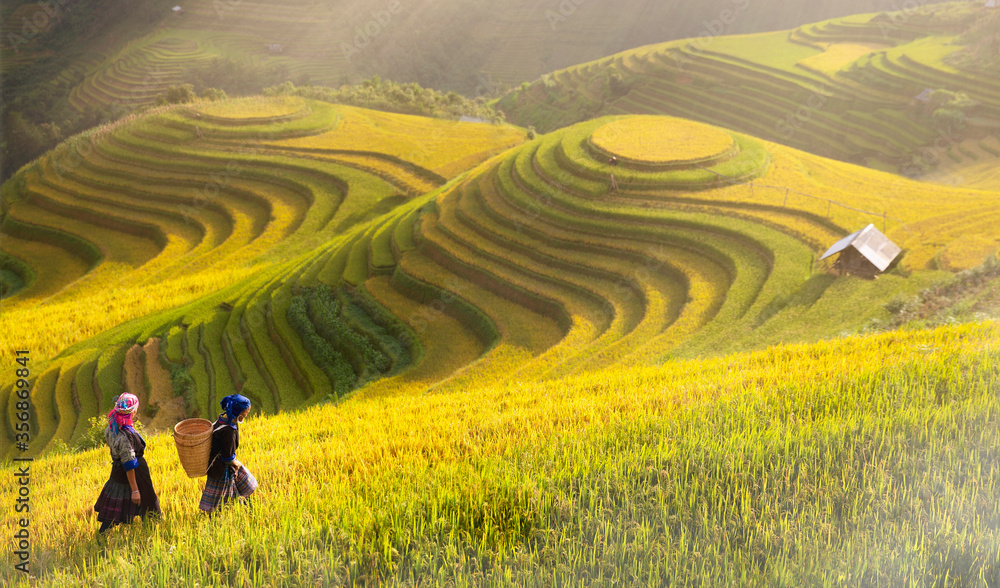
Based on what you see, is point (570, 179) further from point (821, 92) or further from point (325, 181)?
point (821, 92)

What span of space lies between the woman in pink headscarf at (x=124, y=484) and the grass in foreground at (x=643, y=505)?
306 millimetres

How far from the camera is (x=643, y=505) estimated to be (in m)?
4.55

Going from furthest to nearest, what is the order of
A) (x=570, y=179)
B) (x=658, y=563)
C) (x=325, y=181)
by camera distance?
(x=325, y=181)
(x=570, y=179)
(x=658, y=563)

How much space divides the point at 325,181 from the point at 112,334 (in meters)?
21.8

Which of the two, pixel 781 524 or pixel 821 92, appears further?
pixel 821 92

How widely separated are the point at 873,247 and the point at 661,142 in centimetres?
1536

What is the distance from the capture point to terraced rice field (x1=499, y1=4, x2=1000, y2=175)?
59.2 m

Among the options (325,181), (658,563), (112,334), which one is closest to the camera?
(658,563)

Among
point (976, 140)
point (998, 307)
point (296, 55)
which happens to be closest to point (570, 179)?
point (998, 307)

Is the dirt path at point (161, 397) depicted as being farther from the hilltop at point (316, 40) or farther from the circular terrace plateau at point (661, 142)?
the hilltop at point (316, 40)

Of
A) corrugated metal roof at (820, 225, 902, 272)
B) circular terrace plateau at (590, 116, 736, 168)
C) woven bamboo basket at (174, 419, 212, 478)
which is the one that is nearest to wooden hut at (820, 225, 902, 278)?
corrugated metal roof at (820, 225, 902, 272)

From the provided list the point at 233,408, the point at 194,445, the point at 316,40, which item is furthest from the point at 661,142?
the point at 316,40

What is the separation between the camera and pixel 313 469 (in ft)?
22.5

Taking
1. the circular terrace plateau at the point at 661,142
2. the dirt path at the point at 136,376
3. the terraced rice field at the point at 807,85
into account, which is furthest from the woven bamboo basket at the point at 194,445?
the terraced rice field at the point at 807,85
